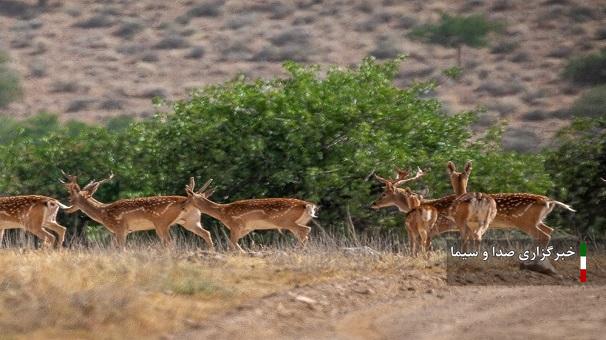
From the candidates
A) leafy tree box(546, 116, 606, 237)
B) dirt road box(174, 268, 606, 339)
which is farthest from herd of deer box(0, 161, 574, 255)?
leafy tree box(546, 116, 606, 237)

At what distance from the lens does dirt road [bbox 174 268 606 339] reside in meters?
11.0

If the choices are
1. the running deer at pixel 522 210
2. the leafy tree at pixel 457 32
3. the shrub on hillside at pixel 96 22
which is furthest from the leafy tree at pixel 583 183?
the shrub on hillside at pixel 96 22

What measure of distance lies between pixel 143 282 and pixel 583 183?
13231 mm

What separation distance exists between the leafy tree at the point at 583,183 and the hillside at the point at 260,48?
1041 inches

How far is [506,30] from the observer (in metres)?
64.1

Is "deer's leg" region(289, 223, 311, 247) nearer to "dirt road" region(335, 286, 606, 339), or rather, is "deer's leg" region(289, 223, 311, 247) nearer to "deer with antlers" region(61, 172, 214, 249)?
"deer with antlers" region(61, 172, 214, 249)

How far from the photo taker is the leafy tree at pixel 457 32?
62594 millimetres

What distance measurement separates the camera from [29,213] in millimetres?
20078

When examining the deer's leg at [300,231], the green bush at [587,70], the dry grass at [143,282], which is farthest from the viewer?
the green bush at [587,70]

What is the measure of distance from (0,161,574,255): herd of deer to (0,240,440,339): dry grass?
7.94ft

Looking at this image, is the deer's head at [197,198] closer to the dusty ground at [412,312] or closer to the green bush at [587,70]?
the dusty ground at [412,312]

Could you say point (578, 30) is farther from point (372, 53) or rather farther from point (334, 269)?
point (334, 269)

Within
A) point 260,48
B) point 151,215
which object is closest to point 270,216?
point 151,215

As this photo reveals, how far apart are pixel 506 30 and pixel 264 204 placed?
46374 mm
